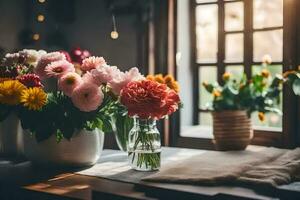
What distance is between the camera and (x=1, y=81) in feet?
5.55

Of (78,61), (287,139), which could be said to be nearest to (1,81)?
(78,61)

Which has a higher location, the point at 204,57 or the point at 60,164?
the point at 204,57

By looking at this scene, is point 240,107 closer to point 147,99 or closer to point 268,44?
point 268,44

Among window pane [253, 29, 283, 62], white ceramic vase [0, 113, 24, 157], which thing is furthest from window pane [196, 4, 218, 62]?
white ceramic vase [0, 113, 24, 157]

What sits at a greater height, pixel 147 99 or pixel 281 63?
pixel 281 63

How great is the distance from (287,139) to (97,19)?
1270 mm

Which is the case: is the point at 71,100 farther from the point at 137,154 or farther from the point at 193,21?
the point at 193,21

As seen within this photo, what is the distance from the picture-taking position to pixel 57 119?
1600 millimetres

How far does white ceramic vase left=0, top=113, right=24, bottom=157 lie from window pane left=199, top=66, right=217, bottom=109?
103cm

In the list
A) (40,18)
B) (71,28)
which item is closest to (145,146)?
(71,28)

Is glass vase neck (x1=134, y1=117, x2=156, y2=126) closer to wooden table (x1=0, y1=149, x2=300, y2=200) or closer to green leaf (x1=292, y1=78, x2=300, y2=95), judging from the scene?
wooden table (x1=0, y1=149, x2=300, y2=200)

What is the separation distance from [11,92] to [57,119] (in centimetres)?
18

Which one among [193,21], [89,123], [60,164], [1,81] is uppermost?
[193,21]

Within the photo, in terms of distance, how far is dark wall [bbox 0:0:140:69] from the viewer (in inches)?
102
